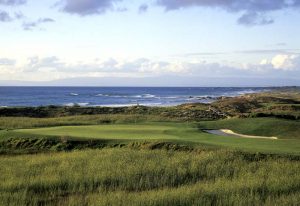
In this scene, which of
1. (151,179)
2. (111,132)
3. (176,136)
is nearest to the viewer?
(151,179)

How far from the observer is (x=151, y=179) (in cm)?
1429

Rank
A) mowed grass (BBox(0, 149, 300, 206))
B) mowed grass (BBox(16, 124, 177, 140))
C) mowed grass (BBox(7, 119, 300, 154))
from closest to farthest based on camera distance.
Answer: mowed grass (BBox(0, 149, 300, 206)), mowed grass (BBox(7, 119, 300, 154)), mowed grass (BBox(16, 124, 177, 140))

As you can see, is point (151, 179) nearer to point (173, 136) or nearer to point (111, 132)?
point (173, 136)

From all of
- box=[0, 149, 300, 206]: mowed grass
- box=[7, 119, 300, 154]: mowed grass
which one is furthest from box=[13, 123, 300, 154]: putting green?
box=[0, 149, 300, 206]: mowed grass

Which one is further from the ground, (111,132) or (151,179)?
(111,132)

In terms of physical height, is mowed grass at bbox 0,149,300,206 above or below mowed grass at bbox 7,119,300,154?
below

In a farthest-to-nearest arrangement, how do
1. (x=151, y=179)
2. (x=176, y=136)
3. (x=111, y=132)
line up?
(x=111, y=132), (x=176, y=136), (x=151, y=179)

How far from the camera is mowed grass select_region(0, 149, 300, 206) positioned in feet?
38.1

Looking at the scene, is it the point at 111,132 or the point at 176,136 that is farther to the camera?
the point at 111,132

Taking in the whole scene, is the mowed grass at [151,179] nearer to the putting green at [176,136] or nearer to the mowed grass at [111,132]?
the putting green at [176,136]

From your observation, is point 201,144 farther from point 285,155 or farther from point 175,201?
point 175,201

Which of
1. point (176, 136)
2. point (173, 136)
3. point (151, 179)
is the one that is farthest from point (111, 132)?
point (151, 179)

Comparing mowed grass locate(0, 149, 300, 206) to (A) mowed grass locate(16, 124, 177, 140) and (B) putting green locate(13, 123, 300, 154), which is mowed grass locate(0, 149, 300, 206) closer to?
(B) putting green locate(13, 123, 300, 154)

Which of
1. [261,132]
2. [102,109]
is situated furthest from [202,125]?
Answer: [102,109]
